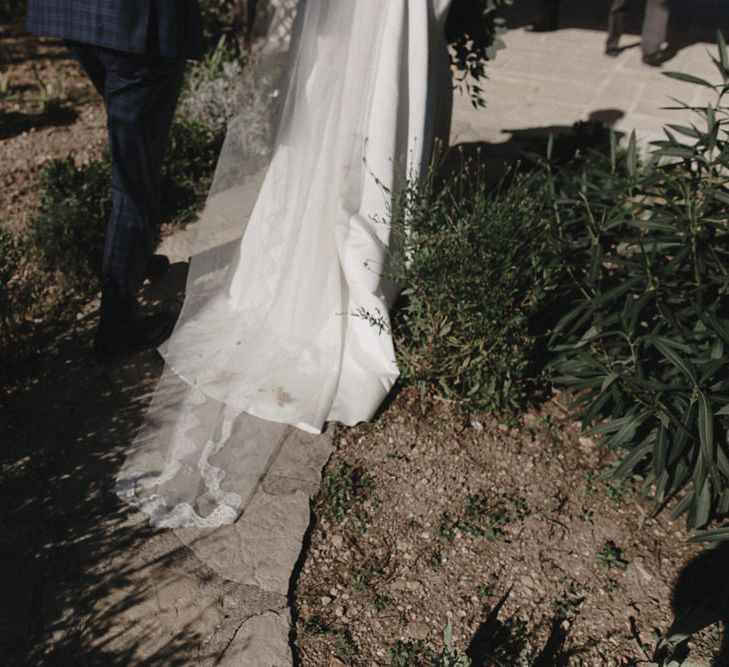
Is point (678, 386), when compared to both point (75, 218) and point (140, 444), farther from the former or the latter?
point (75, 218)

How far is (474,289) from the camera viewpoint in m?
2.79

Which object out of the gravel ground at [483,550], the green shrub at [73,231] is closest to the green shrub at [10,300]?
the green shrub at [73,231]

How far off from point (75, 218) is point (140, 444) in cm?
145

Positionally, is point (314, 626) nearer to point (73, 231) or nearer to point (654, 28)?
point (73, 231)

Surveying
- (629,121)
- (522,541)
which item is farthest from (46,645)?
(629,121)

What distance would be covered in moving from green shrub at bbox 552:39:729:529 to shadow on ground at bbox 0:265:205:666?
5.19 feet

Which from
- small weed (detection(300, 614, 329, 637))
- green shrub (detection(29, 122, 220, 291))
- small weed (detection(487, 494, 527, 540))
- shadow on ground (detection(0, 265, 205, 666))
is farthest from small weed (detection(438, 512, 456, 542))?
Answer: green shrub (detection(29, 122, 220, 291))

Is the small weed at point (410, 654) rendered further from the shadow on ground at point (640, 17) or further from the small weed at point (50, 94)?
the shadow on ground at point (640, 17)

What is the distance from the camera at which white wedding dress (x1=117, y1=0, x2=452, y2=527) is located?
9.59ft

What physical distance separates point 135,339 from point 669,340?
2153 mm

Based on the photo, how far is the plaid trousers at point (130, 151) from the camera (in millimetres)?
2947

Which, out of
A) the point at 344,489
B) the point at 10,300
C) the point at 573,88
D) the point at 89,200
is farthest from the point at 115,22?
the point at 573,88

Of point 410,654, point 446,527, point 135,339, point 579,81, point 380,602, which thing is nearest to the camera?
point 410,654

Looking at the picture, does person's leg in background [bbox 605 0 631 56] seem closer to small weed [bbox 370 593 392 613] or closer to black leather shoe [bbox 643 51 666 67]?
black leather shoe [bbox 643 51 666 67]
